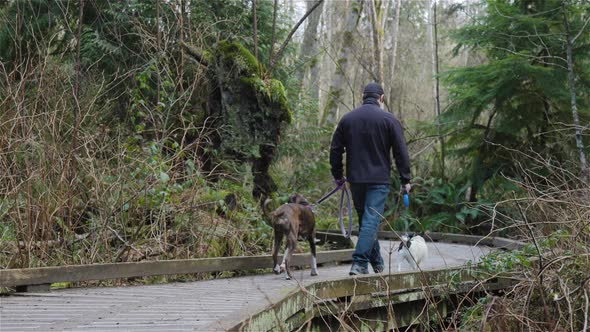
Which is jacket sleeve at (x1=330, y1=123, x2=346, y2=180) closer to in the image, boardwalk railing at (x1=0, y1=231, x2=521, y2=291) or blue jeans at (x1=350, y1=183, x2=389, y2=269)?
blue jeans at (x1=350, y1=183, x2=389, y2=269)

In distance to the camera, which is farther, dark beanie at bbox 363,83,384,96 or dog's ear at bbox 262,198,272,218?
dog's ear at bbox 262,198,272,218

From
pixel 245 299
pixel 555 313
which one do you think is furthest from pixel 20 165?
pixel 555 313

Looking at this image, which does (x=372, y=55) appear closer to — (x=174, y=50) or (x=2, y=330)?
(x=174, y=50)

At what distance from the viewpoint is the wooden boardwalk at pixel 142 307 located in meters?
5.48

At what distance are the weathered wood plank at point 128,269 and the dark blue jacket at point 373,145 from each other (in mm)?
1893

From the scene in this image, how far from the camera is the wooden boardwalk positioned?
5.48 metres

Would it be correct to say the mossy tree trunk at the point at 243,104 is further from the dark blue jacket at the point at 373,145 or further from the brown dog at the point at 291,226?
the dark blue jacket at the point at 373,145

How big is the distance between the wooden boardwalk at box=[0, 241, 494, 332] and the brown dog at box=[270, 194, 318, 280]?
0.49 meters

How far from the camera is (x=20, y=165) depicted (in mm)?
8797

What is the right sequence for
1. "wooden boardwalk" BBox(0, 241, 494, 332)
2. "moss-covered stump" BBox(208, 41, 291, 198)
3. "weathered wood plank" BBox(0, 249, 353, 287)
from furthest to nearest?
"moss-covered stump" BBox(208, 41, 291, 198), "weathered wood plank" BBox(0, 249, 353, 287), "wooden boardwalk" BBox(0, 241, 494, 332)

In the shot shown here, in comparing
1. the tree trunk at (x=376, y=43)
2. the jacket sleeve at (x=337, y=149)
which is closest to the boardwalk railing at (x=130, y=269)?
the jacket sleeve at (x=337, y=149)

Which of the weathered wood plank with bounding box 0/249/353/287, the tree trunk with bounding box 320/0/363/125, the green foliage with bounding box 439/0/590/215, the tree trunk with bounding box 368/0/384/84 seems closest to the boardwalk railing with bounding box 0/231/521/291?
the weathered wood plank with bounding box 0/249/353/287

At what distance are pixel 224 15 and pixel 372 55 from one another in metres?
8.29

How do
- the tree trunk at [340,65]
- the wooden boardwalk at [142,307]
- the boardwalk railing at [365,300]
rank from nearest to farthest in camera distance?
the wooden boardwalk at [142,307] < the boardwalk railing at [365,300] < the tree trunk at [340,65]
